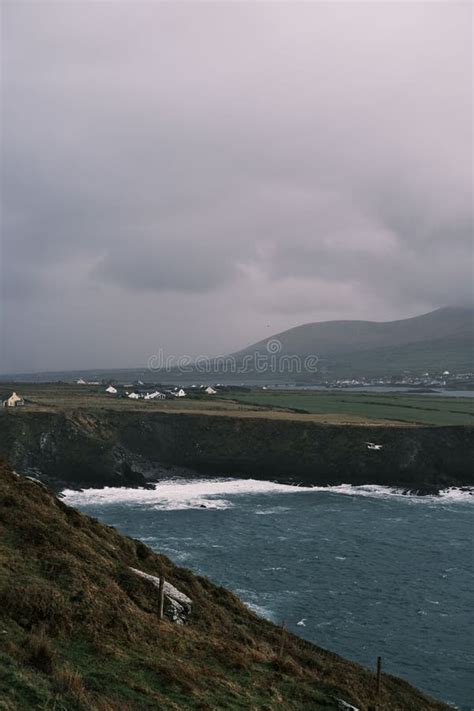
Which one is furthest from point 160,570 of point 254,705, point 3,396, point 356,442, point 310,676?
point 3,396

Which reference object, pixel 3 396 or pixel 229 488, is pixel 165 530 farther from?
pixel 3 396

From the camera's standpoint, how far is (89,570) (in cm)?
2123

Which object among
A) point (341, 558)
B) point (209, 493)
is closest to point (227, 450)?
point (209, 493)

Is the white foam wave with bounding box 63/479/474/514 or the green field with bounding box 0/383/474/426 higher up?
the green field with bounding box 0/383/474/426

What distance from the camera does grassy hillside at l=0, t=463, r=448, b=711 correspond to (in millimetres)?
13602

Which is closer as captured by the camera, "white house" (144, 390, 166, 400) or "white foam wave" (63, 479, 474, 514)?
"white foam wave" (63, 479, 474, 514)

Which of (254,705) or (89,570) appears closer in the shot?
(254,705)

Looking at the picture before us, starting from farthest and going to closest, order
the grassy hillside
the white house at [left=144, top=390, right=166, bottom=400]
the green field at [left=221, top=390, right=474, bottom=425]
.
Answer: the white house at [left=144, top=390, right=166, bottom=400], the green field at [left=221, top=390, right=474, bottom=425], the grassy hillside

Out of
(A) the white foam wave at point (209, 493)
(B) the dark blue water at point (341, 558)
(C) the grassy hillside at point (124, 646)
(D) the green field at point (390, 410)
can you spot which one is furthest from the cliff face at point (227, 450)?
(C) the grassy hillside at point (124, 646)

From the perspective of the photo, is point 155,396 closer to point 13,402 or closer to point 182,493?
point 13,402

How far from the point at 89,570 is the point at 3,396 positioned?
108019 mm

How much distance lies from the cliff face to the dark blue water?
269 inches

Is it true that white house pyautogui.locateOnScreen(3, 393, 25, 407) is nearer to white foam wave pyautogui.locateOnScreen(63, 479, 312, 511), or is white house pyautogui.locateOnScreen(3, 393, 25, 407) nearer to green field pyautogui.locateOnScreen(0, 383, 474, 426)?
green field pyautogui.locateOnScreen(0, 383, 474, 426)

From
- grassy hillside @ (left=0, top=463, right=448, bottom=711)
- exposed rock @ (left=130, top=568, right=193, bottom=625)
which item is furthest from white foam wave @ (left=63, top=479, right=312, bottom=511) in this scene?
exposed rock @ (left=130, top=568, right=193, bottom=625)
